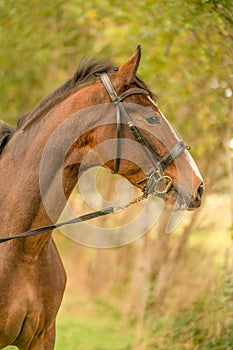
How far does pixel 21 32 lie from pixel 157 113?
7.05 metres

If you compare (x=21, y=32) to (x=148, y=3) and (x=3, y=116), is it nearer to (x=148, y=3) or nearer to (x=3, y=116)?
(x=3, y=116)

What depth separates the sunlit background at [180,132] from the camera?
25.0 ft

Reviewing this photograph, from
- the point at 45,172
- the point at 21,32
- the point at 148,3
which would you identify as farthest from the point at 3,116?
the point at 45,172

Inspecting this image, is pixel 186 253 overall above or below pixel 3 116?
below

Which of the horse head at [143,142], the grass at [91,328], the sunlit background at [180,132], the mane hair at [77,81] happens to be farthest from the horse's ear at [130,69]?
the grass at [91,328]

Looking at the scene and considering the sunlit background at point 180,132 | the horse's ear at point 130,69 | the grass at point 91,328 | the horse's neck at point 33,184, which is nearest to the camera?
the horse's ear at point 130,69

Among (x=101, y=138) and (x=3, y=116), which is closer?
(x=101, y=138)

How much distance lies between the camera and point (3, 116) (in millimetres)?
12742

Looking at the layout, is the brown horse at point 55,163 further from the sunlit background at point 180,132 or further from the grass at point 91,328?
the grass at point 91,328

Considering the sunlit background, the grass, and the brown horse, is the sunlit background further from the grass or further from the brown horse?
the brown horse

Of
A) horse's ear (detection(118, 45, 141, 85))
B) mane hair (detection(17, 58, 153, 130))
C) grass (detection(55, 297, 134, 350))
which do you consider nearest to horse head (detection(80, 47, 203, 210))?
horse's ear (detection(118, 45, 141, 85))

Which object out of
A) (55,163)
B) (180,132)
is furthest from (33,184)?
(180,132)

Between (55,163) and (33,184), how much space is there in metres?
0.22

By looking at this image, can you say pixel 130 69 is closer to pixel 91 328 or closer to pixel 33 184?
pixel 33 184
